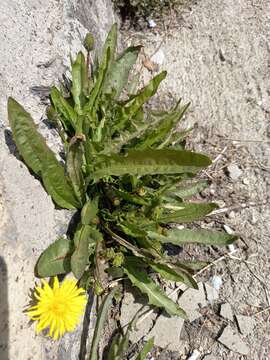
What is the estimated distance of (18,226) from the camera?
→ 2004mm

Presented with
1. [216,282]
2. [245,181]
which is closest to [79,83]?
[245,181]

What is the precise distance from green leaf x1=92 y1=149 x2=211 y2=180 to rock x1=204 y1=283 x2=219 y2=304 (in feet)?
3.06

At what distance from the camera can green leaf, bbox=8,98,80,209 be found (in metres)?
1.99

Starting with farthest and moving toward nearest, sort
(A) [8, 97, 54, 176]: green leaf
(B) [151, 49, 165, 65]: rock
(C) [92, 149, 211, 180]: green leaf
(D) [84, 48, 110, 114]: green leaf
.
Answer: (B) [151, 49, 165, 65]: rock → (D) [84, 48, 110, 114]: green leaf → (A) [8, 97, 54, 176]: green leaf → (C) [92, 149, 211, 180]: green leaf

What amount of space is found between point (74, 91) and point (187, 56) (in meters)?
1.19

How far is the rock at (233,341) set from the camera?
2.46 meters

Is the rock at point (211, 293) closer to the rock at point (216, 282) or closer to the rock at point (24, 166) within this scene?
the rock at point (216, 282)

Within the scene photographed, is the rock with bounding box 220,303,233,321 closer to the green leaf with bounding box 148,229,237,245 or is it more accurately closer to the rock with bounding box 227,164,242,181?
the green leaf with bounding box 148,229,237,245

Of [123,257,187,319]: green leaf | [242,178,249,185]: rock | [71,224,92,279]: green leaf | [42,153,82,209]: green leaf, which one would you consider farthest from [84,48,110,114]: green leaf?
[242,178,249,185]: rock

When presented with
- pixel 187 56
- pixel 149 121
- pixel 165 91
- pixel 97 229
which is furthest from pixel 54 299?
pixel 187 56

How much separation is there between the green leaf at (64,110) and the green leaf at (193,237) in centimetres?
65

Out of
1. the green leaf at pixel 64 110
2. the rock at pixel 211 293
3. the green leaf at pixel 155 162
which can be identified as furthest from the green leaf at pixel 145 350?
the green leaf at pixel 64 110

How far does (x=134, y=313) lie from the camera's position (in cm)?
250

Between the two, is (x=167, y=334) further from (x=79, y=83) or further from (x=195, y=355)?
(x=79, y=83)
